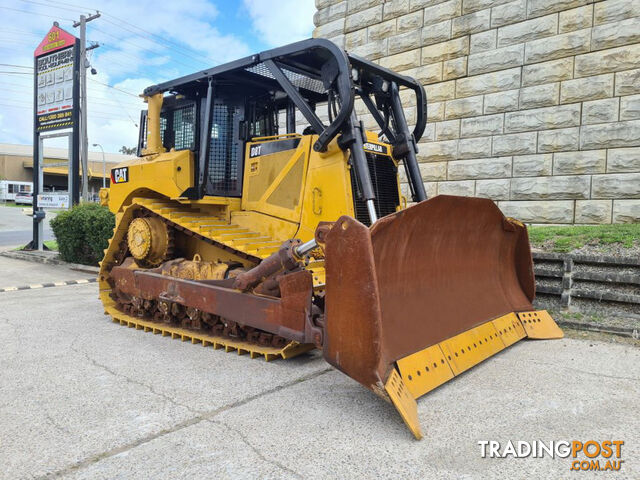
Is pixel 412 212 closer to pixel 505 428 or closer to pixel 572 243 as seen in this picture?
pixel 505 428

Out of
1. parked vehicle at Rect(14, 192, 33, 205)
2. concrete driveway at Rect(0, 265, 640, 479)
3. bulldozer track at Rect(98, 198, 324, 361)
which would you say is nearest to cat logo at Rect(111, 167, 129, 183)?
bulldozer track at Rect(98, 198, 324, 361)

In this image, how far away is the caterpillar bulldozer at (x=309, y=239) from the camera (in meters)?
3.15

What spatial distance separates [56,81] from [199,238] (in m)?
10.3

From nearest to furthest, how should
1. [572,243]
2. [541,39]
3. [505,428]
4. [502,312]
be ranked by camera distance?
[505,428]
[502,312]
[572,243]
[541,39]

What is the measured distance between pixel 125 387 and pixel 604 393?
3.41m

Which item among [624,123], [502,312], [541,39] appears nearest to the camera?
[502,312]

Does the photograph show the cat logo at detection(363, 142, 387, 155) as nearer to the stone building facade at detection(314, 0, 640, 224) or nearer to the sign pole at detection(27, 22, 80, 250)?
the stone building facade at detection(314, 0, 640, 224)

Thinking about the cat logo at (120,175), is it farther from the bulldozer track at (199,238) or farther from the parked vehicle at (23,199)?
the parked vehicle at (23,199)

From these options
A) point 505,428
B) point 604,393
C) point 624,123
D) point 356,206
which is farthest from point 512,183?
point 505,428

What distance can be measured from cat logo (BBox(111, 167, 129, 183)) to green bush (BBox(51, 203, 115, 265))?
4381mm

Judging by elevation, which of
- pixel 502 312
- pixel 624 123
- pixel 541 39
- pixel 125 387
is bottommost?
pixel 125 387

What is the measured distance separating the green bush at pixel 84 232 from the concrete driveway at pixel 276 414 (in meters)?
6.28

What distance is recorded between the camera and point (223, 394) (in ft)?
11.0

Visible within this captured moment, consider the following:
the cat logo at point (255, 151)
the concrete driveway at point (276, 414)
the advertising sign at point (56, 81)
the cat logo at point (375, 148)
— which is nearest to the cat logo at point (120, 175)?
the cat logo at point (255, 151)
